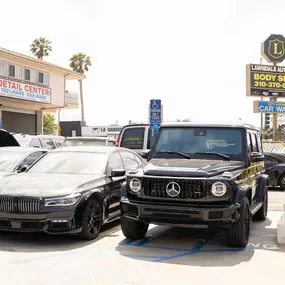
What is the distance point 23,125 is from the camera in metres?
33.9

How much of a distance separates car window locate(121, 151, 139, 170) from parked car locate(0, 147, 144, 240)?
135 mm

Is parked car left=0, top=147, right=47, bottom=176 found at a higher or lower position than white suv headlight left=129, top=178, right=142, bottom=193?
higher

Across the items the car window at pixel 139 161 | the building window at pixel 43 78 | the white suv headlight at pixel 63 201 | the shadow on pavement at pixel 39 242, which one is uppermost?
the building window at pixel 43 78

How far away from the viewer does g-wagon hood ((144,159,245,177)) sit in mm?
6520

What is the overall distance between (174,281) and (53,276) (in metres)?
1.40

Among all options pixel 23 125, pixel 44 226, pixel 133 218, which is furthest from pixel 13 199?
pixel 23 125

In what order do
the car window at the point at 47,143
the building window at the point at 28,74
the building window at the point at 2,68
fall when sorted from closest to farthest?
the car window at the point at 47,143 → the building window at the point at 2,68 → the building window at the point at 28,74

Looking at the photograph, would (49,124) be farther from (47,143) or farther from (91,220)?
(91,220)

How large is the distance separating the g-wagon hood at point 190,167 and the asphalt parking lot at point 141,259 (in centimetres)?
114

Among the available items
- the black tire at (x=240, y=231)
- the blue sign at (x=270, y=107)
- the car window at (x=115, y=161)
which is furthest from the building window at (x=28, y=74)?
the black tire at (x=240, y=231)

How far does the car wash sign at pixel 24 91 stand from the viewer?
91.9 ft

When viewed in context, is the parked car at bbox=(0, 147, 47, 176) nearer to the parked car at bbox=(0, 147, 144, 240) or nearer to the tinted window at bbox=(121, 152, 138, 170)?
the parked car at bbox=(0, 147, 144, 240)

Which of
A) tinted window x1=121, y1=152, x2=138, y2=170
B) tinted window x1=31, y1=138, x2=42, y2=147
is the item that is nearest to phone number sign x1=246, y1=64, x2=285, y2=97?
tinted window x1=31, y1=138, x2=42, y2=147

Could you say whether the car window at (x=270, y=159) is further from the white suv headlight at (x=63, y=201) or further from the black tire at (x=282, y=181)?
the white suv headlight at (x=63, y=201)
